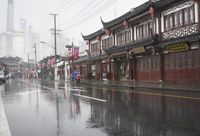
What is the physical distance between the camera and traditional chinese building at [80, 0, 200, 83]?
22625mm

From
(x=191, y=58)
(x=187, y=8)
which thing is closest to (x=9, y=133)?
(x=191, y=58)

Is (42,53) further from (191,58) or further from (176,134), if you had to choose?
(176,134)

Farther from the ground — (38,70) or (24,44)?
(24,44)

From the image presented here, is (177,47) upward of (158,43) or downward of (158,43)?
downward

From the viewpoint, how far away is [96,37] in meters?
47.4

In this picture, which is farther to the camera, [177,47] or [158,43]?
[158,43]

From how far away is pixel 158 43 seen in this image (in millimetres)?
26281

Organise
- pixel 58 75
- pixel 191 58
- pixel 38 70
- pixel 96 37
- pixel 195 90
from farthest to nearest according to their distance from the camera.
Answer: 1. pixel 38 70
2. pixel 58 75
3. pixel 96 37
4. pixel 191 58
5. pixel 195 90

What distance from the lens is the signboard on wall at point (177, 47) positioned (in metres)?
22.7

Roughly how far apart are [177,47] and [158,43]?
3.00 meters

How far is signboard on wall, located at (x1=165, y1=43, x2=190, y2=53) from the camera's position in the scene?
74.5 ft

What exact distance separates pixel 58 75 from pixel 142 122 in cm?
6898


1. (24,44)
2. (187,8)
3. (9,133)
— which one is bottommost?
(9,133)

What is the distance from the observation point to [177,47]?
23562mm
